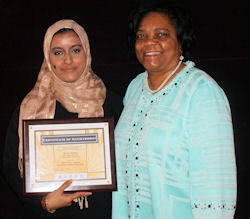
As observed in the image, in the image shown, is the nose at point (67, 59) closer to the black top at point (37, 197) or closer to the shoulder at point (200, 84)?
the black top at point (37, 197)

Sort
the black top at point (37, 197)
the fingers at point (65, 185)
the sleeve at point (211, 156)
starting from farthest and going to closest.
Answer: the black top at point (37, 197)
the fingers at point (65, 185)
the sleeve at point (211, 156)

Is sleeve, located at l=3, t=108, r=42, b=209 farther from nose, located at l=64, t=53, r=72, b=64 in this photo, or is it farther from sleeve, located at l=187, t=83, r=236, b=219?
sleeve, located at l=187, t=83, r=236, b=219

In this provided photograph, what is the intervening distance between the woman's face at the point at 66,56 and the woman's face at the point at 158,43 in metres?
0.39

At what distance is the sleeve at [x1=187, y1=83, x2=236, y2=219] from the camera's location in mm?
1281

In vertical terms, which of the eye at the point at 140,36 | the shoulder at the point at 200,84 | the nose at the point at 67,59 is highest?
the eye at the point at 140,36

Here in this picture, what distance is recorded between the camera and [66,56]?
5.41 feet

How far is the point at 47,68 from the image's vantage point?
1.80 meters

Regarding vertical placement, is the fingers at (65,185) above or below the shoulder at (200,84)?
below

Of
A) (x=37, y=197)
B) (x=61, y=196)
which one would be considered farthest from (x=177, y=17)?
(x=37, y=197)

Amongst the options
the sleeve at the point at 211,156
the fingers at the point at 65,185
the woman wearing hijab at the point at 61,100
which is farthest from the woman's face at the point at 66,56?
the sleeve at the point at 211,156

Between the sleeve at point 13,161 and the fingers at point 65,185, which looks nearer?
the fingers at point 65,185

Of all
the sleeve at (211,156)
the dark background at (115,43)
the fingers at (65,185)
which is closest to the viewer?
the sleeve at (211,156)

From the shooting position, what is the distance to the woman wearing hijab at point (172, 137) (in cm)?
129

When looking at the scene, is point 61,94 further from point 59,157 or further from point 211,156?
point 211,156
